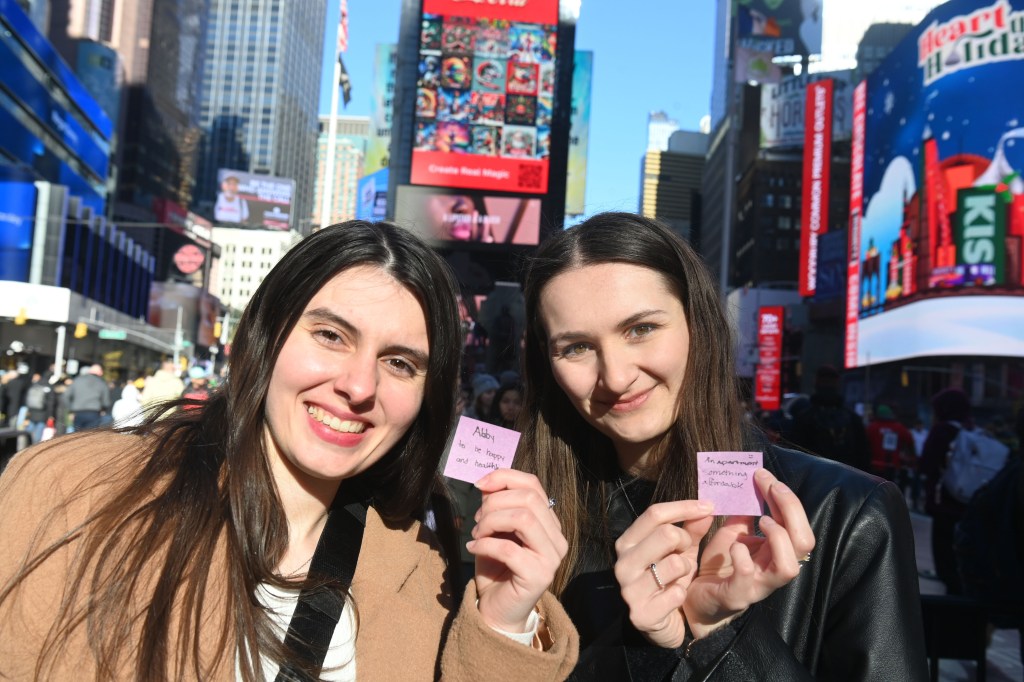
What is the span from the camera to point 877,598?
6.18 feet

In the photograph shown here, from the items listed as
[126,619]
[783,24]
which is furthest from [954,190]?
[783,24]

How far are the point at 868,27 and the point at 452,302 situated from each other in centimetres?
9666

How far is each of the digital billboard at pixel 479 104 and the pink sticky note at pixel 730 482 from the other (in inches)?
1184

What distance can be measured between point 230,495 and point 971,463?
7552 millimetres

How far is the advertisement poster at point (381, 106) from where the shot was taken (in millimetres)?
53125

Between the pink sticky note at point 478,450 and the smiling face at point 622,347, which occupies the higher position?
the smiling face at point 622,347

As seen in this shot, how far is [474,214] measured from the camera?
3142cm

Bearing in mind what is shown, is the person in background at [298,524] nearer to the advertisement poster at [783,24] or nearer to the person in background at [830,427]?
the person in background at [830,427]

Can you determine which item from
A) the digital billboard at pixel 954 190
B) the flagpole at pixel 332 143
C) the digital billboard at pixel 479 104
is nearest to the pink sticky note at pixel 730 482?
the flagpole at pixel 332 143

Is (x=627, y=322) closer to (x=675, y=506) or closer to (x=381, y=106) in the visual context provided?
(x=675, y=506)

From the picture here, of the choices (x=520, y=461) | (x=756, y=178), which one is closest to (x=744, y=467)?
(x=520, y=461)

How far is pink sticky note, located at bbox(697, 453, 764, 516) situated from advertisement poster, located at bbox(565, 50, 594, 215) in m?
44.9

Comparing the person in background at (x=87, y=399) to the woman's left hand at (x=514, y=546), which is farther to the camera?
the person in background at (x=87, y=399)

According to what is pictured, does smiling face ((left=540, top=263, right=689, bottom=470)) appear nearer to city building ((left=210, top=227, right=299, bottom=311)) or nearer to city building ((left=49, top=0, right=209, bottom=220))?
city building ((left=49, top=0, right=209, bottom=220))
